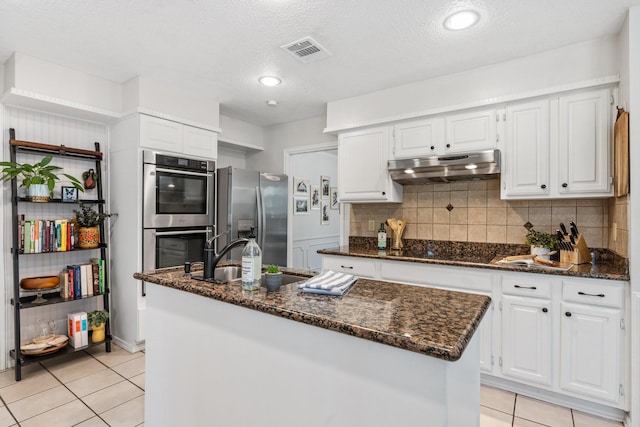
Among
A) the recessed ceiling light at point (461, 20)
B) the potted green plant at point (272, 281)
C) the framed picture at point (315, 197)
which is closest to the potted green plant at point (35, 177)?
the potted green plant at point (272, 281)

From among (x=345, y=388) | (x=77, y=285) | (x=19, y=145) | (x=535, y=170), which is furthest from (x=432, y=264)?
(x=19, y=145)

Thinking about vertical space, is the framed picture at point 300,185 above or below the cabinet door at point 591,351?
above

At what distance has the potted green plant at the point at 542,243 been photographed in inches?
107

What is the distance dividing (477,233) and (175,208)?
2.90 meters

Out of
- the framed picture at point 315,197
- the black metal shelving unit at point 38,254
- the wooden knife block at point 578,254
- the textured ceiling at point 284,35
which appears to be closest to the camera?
the textured ceiling at point 284,35

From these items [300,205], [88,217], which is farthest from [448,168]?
[88,217]

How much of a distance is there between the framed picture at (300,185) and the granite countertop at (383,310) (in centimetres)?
340

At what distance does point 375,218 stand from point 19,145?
3.28m

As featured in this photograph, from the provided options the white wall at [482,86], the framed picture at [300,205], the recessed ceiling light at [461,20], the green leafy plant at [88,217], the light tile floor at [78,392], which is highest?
the recessed ceiling light at [461,20]

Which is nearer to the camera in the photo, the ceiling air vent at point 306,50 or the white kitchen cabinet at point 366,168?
the ceiling air vent at point 306,50

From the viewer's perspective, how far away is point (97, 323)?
3.16 metres

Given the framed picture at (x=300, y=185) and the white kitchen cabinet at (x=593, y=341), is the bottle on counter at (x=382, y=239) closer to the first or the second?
the white kitchen cabinet at (x=593, y=341)

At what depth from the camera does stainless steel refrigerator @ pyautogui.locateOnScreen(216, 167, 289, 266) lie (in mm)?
3805

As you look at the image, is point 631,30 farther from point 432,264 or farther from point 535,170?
point 432,264
